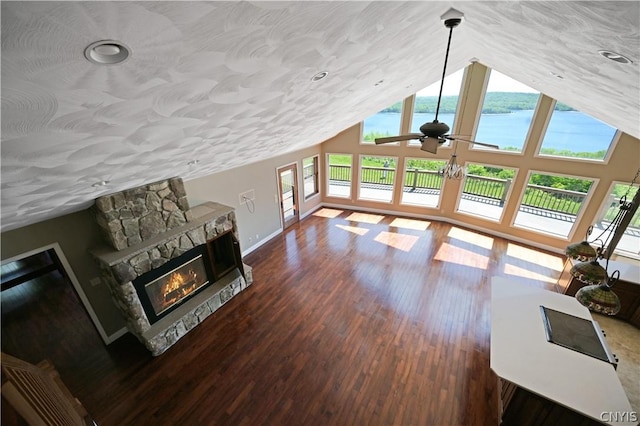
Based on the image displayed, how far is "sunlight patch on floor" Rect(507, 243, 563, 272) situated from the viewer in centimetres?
553

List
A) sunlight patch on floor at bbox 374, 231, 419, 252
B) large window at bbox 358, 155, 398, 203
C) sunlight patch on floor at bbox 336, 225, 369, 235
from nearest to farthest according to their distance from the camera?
1. sunlight patch on floor at bbox 374, 231, 419, 252
2. sunlight patch on floor at bbox 336, 225, 369, 235
3. large window at bbox 358, 155, 398, 203

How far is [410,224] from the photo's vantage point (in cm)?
739

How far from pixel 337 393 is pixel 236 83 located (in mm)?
3569

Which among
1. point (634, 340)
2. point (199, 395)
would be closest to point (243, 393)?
point (199, 395)

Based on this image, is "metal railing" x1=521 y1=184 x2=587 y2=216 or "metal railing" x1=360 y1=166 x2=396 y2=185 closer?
"metal railing" x1=521 y1=184 x2=587 y2=216

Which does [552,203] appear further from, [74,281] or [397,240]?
[74,281]

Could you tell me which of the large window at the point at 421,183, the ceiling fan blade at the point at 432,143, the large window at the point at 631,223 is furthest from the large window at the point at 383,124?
the ceiling fan blade at the point at 432,143

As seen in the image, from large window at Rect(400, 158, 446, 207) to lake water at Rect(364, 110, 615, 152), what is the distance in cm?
110

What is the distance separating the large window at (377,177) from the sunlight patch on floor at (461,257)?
2.47 m

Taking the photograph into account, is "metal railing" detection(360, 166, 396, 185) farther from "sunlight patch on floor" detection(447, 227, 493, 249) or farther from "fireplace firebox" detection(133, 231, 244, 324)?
"fireplace firebox" detection(133, 231, 244, 324)

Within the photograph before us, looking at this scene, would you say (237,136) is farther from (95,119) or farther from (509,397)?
(509,397)

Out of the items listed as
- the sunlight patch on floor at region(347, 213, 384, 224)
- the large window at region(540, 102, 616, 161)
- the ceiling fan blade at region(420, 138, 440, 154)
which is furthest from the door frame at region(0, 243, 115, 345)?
the large window at region(540, 102, 616, 161)

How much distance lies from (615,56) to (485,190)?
622 cm

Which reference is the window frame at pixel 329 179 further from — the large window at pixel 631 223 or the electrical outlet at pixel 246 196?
the large window at pixel 631 223
